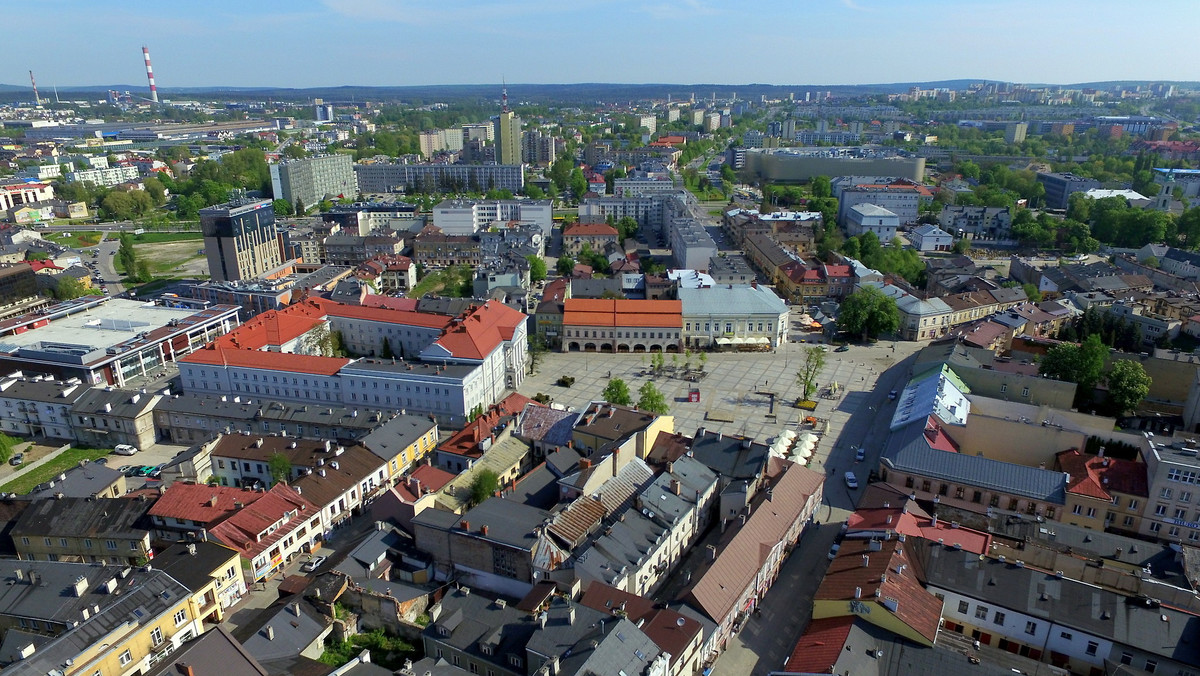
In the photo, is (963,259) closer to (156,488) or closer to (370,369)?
(370,369)

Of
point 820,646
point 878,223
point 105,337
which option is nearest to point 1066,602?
point 820,646

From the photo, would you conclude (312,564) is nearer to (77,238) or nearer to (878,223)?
(878,223)

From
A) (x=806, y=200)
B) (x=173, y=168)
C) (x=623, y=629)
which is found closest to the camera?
(x=623, y=629)

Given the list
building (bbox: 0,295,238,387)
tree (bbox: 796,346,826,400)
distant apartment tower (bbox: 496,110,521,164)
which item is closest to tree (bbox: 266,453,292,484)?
building (bbox: 0,295,238,387)

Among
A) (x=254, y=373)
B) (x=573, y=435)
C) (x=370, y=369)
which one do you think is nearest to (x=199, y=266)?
(x=254, y=373)

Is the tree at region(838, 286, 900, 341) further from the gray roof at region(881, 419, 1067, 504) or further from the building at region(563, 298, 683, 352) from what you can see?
the gray roof at region(881, 419, 1067, 504)
